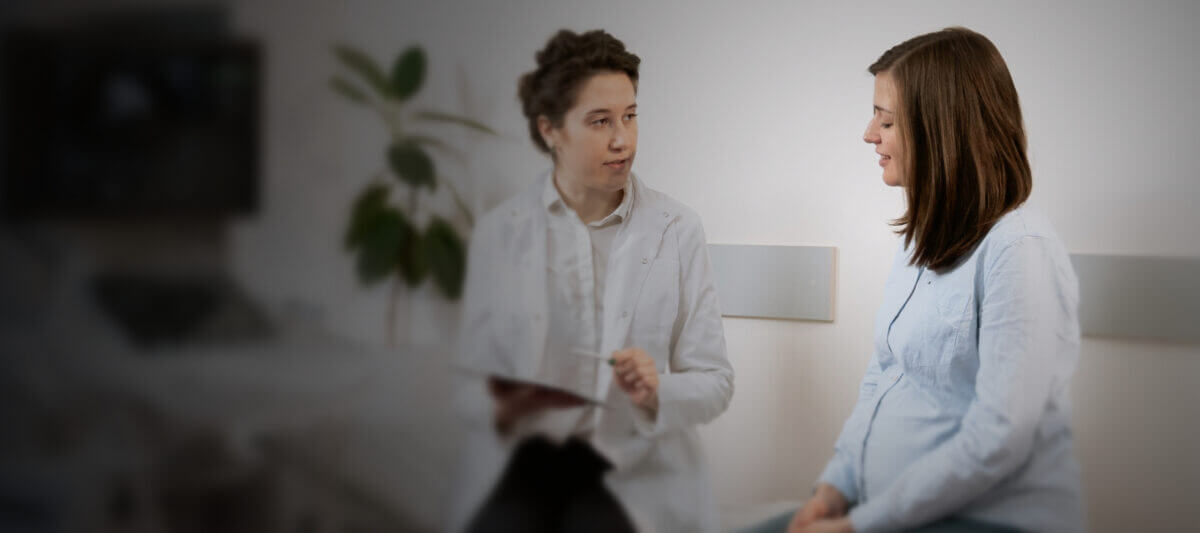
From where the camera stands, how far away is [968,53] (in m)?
0.80

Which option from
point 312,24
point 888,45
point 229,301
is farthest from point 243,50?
point 888,45

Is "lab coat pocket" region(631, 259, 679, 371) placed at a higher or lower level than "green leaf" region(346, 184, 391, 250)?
lower

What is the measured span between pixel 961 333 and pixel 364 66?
0.71 metres

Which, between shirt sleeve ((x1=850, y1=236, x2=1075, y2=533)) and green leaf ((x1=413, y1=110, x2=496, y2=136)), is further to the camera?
green leaf ((x1=413, y1=110, x2=496, y2=136))

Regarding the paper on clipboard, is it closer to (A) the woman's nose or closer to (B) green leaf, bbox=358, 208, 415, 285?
(B) green leaf, bbox=358, 208, 415, 285

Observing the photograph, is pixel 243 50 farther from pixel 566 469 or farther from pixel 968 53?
pixel 968 53

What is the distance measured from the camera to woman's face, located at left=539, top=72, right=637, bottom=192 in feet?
2.58

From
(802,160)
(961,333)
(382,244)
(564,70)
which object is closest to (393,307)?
(382,244)

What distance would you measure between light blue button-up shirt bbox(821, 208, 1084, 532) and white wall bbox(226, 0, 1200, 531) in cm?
6

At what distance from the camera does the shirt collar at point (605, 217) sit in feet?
2.62

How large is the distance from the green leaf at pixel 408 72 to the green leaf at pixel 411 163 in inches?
2.4

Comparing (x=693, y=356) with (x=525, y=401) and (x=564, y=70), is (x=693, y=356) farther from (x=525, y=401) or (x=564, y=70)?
(x=564, y=70)

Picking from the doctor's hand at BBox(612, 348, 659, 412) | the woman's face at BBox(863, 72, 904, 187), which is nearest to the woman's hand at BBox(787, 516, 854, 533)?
the doctor's hand at BBox(612, 348, 659, 412)

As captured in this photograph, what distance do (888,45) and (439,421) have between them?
63cm
